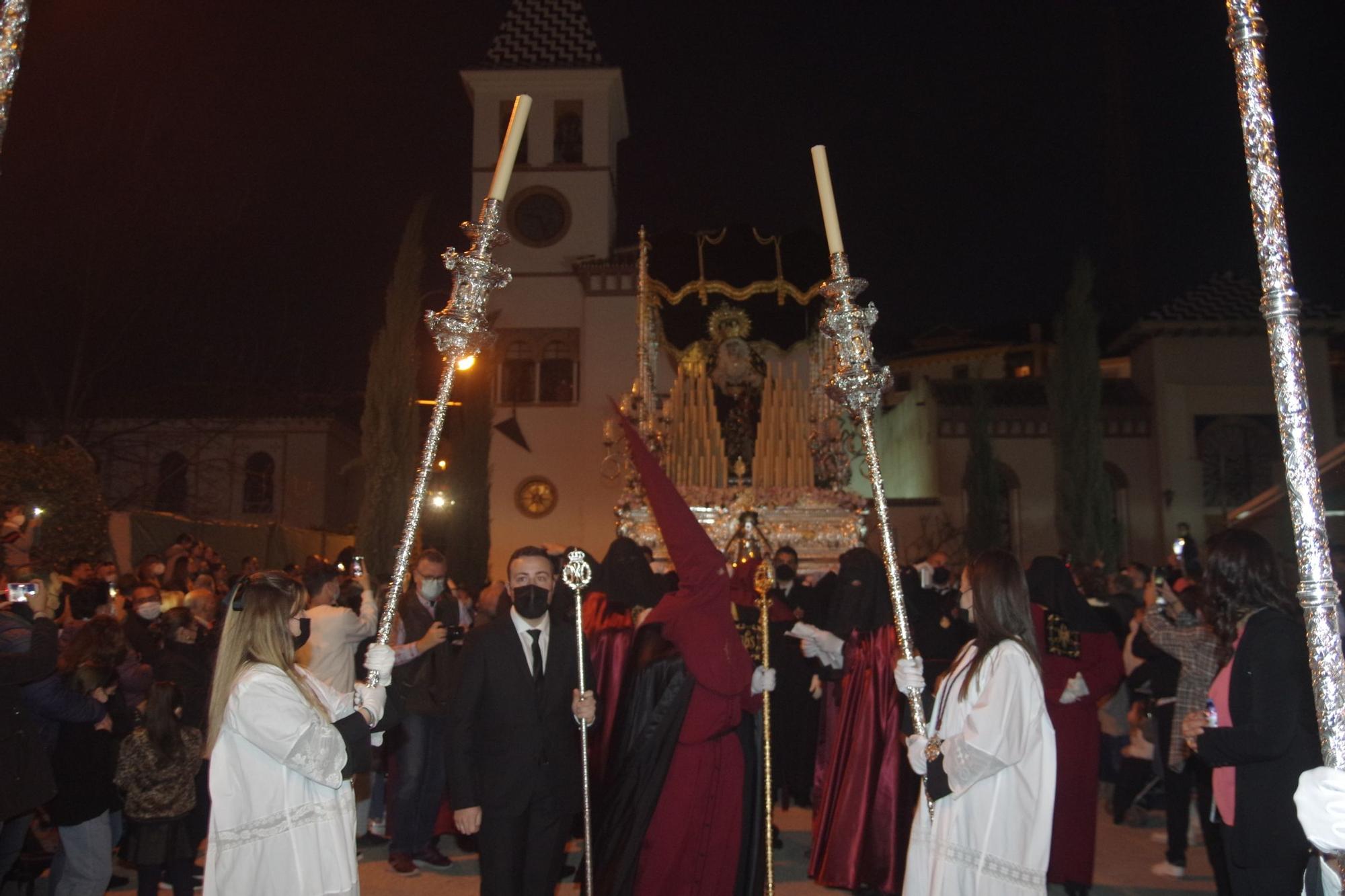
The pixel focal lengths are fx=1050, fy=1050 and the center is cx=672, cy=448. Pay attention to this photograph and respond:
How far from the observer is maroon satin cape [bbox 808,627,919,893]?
20.7 feet

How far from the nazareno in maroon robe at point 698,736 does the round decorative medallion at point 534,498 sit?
1781 cm

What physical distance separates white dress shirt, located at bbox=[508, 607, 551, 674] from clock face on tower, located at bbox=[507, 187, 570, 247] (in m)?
19.8

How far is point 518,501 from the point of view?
75.4ft

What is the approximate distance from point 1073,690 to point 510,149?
15.7 ft

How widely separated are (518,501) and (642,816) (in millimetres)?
18043

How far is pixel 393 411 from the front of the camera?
738 inches

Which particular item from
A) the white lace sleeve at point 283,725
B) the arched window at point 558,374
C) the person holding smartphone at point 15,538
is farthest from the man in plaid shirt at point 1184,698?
the arched window at point 558,374

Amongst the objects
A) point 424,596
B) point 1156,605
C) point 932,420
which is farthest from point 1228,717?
point 932,420

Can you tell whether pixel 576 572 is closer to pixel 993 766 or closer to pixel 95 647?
pixel 993 766

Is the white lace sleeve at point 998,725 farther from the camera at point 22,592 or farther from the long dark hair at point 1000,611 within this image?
the camera at point 22,592

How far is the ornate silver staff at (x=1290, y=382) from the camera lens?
80.4 inches

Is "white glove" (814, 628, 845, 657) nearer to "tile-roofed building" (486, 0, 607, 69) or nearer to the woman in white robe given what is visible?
the woman in white robe

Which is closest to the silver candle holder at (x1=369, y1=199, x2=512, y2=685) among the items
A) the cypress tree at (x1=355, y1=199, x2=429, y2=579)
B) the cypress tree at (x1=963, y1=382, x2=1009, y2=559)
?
the cypress tree at (x1=355, y1=199, x2=429, y2=579)

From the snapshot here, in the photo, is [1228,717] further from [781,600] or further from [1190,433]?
[1190,433]
